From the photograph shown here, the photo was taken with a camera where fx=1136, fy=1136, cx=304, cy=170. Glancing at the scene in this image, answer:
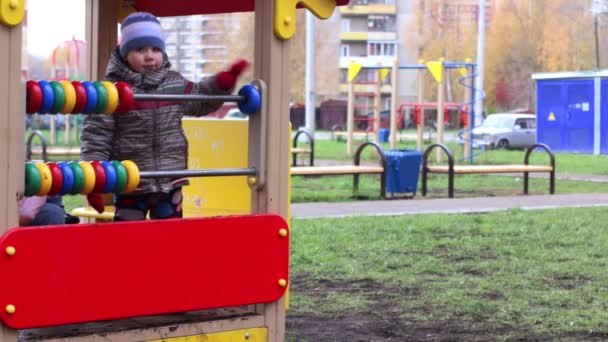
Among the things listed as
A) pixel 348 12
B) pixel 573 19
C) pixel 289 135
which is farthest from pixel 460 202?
pixel 348 12

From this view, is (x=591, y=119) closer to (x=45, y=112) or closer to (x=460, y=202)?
(x=460, y=202)

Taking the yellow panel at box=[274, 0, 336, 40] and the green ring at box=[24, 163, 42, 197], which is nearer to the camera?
the green ring at box=[24, 163, 42, 197]

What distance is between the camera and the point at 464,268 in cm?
875

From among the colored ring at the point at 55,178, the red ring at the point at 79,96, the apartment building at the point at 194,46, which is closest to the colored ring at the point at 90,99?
the red ring at the point at 79,96

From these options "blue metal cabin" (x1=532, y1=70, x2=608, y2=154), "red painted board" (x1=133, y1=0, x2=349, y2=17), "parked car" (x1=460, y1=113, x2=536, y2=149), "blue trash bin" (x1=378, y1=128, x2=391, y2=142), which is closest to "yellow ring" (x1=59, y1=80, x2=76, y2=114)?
"red painted board" (x1=133, y1=0, x2=349, y2=17)

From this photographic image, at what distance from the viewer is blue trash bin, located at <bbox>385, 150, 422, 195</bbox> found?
15891mm

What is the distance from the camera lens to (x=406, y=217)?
12484mm

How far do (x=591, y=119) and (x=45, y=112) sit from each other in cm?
3121

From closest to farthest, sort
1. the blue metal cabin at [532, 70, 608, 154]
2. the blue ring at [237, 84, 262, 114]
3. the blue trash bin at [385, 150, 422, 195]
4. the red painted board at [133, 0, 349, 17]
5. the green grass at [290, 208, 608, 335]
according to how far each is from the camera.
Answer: the blue ring at [237, 84, 262, 114] < the red painted board at [133, 0, 349, 17] < the green grass at [290, 208, 608, 335] < the blue trash bin at [385, 150, 422, 195] < the blue metal cabin at [532, 70, 608, 154]

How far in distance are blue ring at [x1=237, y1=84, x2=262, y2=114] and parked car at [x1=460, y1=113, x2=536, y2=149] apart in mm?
32696

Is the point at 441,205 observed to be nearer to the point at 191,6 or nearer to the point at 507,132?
the point at 191,6

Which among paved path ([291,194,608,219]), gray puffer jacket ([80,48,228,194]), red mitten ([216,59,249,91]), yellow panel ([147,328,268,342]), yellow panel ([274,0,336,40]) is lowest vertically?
yellow panel ([147,328,268,342])

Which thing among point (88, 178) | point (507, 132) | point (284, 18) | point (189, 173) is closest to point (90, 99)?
point (88, 178)

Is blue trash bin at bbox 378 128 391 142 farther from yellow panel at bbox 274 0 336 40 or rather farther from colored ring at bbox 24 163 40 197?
colored ring at bbox 24 163 40 197
